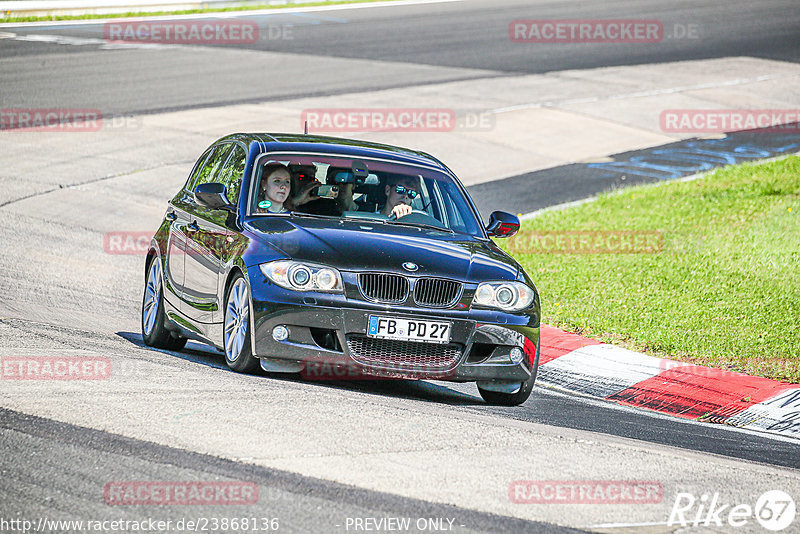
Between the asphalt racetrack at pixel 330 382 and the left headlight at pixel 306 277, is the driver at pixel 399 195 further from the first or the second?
the left headlight at pixel 306 277

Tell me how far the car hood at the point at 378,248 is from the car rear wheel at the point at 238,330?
357 mm

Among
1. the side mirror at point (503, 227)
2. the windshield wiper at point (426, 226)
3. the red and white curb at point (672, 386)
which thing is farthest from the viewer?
the side mirror at point (503, 227)

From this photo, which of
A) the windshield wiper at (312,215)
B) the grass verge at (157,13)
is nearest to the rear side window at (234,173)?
the windshield wiper at (312,215)

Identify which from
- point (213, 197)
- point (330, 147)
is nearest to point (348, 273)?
point (213, 197)

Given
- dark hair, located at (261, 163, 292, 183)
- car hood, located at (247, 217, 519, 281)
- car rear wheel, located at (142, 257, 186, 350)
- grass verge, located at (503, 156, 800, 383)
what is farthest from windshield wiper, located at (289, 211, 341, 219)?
grass verge, located at (503, 156, 800, 383)

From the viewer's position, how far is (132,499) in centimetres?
496

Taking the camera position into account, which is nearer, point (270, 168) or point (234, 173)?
point (270, 168)

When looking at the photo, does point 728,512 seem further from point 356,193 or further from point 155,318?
point 155,318

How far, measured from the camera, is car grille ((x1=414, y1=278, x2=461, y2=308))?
7.53m

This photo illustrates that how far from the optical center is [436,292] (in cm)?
759

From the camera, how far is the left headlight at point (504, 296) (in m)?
7.68

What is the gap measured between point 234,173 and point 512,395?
2.64 metres

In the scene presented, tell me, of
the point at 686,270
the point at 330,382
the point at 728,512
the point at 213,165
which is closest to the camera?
the point at 728,512

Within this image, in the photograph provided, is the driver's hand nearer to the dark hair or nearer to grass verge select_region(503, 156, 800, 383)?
the dark hair
